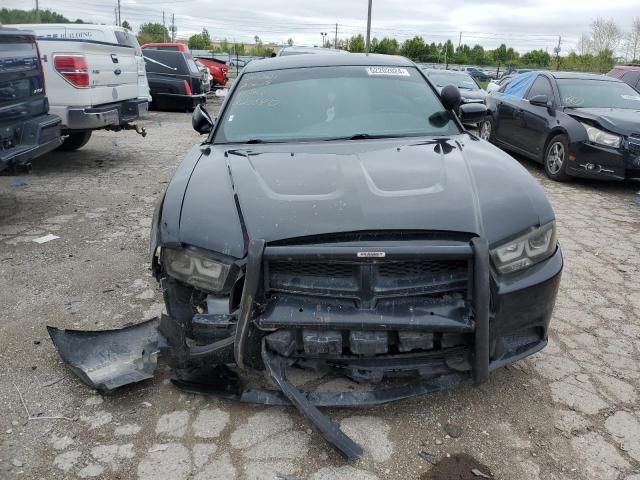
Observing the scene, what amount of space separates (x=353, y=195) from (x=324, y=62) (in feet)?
6.19

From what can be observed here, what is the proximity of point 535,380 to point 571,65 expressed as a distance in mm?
50122

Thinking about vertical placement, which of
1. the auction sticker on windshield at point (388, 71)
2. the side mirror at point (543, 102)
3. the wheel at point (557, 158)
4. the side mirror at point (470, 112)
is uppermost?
the auction sticker on windshield at point (388, 71)

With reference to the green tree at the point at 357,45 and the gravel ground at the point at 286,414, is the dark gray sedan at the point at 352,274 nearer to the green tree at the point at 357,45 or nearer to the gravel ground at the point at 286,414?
the gravel ground at the point at 286,414

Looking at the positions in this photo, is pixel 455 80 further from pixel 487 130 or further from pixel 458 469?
pixel 458 469

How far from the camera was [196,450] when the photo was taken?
2.32 m

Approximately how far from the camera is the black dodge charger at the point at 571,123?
22.1 feet

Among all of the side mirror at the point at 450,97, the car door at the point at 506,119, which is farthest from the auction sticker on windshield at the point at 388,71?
the car door at the point at 506,119

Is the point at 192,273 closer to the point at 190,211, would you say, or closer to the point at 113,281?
the point at 190,211

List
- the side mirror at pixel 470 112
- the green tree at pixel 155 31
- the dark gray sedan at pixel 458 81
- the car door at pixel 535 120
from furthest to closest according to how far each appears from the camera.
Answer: the green tree at pixel 155 31
the dark gray sedan at pixel 458 81
the car door at pixel 535 120
the side mirror at pixel 470 112

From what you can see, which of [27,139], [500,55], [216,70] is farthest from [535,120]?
[500,55]

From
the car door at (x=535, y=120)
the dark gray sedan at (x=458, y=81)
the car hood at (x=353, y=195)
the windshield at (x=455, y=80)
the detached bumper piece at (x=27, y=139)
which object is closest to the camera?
the car hood at (x=353, y=195)

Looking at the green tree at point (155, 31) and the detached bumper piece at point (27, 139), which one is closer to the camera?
the detached bumper piece at point (27, 139)

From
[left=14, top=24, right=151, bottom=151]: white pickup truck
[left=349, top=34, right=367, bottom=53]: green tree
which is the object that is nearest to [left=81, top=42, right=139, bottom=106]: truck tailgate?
[left=14, top=24, right=151, bottom=151]: white pickup truck

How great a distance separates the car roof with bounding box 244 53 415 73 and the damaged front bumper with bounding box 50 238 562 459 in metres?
2.16
